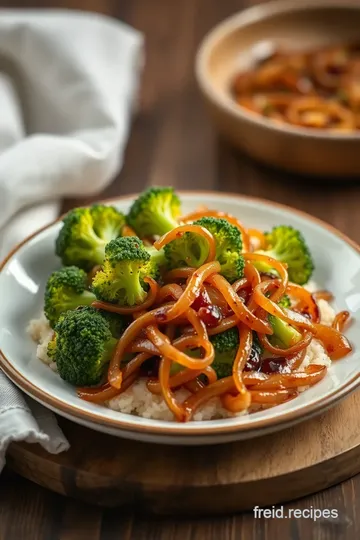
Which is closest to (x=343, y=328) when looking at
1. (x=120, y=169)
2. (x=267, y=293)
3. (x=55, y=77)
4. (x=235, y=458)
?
(x=267, y=293)

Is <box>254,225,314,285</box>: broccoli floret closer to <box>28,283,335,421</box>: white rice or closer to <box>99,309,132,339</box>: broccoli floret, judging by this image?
<box>28,283,335,421</box>: white rice

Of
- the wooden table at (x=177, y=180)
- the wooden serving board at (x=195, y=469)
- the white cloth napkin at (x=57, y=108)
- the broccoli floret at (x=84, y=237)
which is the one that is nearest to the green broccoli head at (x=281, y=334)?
the wooden serving board at (x=195, y=469)

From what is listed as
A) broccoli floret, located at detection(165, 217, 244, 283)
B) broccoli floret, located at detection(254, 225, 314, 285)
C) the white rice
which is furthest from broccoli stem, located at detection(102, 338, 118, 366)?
broccoli floret, located at detection(254, 225, 314, 285)

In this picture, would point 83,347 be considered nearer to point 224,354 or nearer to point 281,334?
point 224,354

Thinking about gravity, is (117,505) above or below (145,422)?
below

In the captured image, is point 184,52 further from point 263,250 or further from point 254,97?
point 263,250

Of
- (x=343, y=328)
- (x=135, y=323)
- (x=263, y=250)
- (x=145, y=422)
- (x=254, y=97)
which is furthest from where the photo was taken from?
(x=254, y=97)
